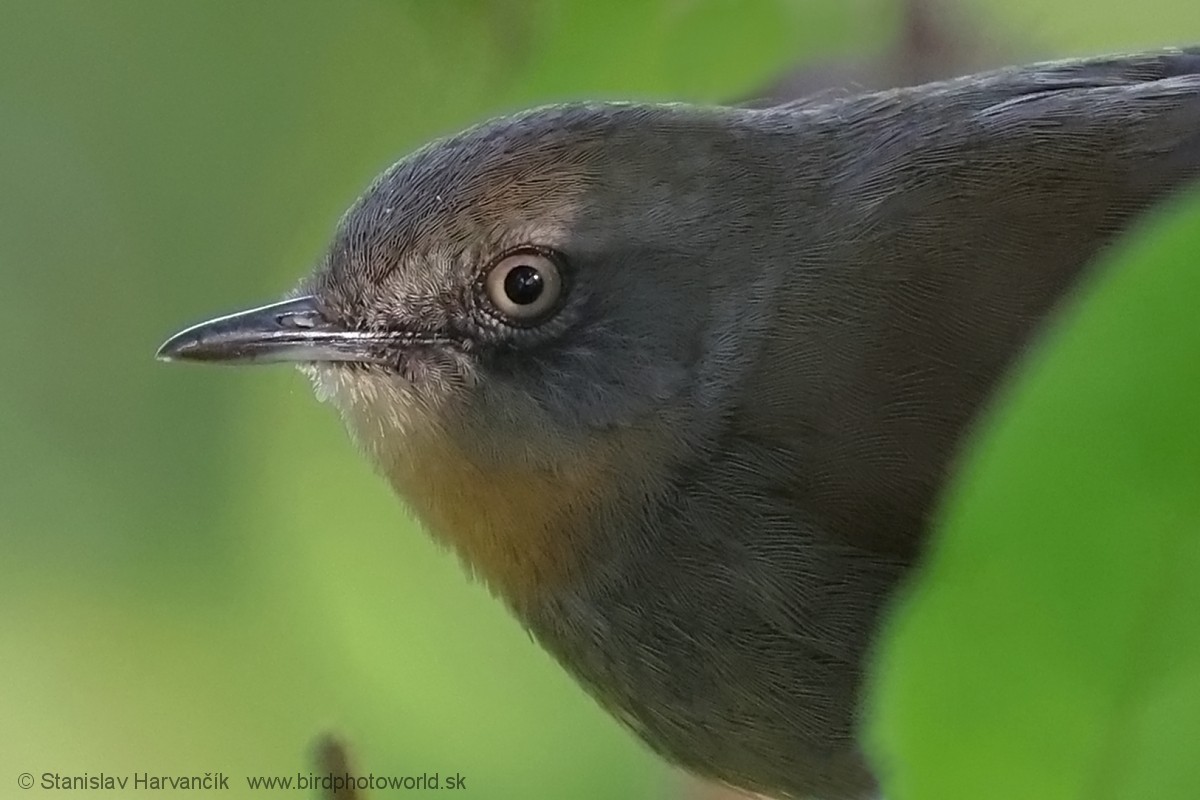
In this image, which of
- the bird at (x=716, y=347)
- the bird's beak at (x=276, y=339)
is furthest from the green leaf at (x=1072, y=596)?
the bird's beak at (x=276, y=339)

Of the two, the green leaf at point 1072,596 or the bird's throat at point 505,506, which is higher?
the green leaf at point 1072,596

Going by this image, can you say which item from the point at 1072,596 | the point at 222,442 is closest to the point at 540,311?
the point at 1072,596

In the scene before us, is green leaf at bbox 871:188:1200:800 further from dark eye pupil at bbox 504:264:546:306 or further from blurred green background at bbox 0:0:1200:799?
blurred green background at bbox 0:0:1200:799

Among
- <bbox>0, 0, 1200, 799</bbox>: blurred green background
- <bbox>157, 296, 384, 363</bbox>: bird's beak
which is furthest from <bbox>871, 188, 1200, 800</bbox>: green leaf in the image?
<bbox>0, 0, 1200, 799</bbox>: blurred green background

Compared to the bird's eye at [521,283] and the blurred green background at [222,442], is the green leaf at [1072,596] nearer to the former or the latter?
the bird's eye at [521,283]

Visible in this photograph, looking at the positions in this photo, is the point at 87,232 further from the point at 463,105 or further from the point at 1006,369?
the point at 1006,369
